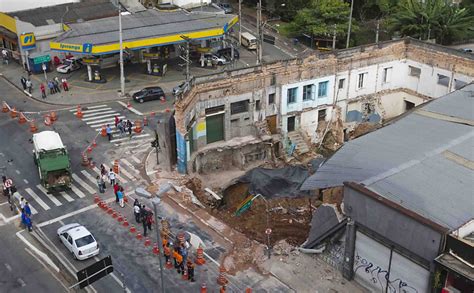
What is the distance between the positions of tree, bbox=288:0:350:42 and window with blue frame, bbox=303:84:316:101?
25279 mm

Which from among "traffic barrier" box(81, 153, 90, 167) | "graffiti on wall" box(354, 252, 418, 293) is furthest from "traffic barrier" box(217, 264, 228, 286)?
"traffic barrier" box(81, 153, 90, 167)

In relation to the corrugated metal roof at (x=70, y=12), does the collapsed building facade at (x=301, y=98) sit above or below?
below

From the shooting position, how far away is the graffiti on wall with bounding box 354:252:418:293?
33938mm

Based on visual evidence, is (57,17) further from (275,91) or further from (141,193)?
(141,193)

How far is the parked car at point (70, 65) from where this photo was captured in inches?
2832

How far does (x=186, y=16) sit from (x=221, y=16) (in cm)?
461

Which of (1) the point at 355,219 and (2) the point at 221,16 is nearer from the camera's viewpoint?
(1) the point at 355,219

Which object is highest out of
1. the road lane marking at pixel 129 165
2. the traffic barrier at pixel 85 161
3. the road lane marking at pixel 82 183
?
the traffic barrier at pixel 85 161

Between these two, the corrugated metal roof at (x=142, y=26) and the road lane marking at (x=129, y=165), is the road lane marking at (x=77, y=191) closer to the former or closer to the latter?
the road lane marking at (x=129, y=165)

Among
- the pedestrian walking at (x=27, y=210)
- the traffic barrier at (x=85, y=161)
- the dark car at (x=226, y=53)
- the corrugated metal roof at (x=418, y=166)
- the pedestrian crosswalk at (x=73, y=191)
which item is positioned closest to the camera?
the corrugated metal roof at (x=418, y=166)

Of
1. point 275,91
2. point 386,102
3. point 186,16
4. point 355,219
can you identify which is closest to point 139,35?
point 186,16

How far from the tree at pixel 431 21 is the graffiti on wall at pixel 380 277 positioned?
48.5 m

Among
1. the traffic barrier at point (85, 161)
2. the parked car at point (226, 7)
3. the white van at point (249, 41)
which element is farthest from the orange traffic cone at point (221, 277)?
the parked car at point (226, 7)

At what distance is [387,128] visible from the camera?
142ft
